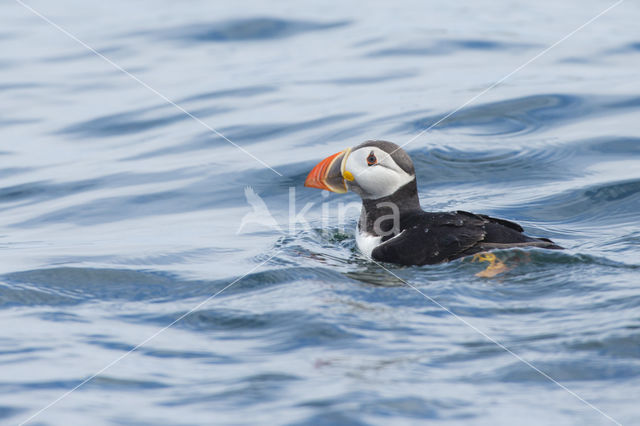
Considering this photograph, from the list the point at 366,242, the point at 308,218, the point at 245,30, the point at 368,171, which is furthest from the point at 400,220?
the point at 245,30

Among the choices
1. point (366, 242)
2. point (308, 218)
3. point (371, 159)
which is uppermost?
point (371, 159)

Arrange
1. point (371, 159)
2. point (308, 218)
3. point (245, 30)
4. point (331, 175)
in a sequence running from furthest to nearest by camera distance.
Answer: point (245, 30), point (308, 218), point (331, 175), point (371, 159)

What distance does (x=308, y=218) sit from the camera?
299 inches

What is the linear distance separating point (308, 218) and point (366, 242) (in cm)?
155

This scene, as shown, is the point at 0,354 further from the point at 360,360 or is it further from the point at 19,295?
the point at 360,360

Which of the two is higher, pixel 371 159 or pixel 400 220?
pixel 371 159

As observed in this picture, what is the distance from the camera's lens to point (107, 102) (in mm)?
12312

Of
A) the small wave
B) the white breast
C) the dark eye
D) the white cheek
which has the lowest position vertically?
the white breast

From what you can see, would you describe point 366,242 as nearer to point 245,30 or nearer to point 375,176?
point 375,176

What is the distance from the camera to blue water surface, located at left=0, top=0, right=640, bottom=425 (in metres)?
4.12

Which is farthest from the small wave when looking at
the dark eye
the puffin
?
the dark eye

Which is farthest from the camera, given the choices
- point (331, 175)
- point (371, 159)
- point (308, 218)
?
point (308, 218)

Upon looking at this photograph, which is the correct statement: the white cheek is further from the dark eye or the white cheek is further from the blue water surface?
the blue water surface

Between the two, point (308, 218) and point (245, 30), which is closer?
point (308, 218)
